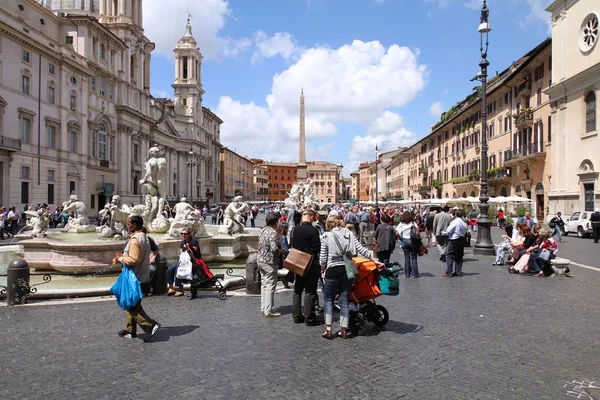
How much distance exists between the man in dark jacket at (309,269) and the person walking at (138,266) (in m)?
1.86

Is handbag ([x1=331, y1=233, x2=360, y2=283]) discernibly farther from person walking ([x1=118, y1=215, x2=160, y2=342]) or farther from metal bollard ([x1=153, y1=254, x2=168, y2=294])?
metal bollard ([x1=153, y1=254, x2=168, y2=294])

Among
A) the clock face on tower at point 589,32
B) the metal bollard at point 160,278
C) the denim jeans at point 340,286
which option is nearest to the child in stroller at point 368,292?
the denim jeans at point 340,286

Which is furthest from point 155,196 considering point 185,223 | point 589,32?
point 589,32

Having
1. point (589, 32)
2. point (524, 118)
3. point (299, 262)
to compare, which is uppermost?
point (589, 32)

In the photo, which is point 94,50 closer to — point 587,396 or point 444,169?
point 444,169

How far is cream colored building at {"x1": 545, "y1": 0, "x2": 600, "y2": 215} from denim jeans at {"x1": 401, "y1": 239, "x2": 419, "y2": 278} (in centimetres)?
1900

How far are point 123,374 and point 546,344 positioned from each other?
468 cm

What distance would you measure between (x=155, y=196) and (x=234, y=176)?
304ft

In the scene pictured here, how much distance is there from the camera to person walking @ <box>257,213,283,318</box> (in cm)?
666

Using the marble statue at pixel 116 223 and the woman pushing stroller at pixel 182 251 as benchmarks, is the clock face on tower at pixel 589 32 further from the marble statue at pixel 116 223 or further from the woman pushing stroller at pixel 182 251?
the woman pushing stroller at pixel 182 251

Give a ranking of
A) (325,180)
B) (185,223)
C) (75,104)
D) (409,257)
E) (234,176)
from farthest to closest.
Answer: (325,180)
(234,176)
(75,104)
(185,223)
(409,257)

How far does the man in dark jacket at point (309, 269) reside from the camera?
239 inches

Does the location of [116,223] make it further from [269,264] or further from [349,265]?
[349,265]

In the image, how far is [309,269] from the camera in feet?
19.9
